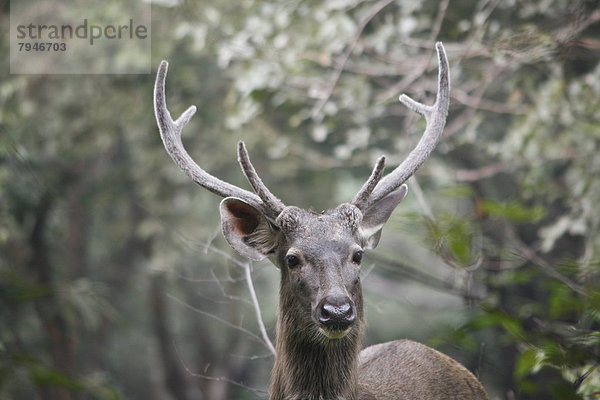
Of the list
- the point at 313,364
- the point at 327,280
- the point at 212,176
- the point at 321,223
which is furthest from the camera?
the point at 212,176

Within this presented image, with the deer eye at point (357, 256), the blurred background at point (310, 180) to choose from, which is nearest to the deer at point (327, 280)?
the deer eye at point (357, 256)

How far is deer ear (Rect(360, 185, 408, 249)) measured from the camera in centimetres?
441

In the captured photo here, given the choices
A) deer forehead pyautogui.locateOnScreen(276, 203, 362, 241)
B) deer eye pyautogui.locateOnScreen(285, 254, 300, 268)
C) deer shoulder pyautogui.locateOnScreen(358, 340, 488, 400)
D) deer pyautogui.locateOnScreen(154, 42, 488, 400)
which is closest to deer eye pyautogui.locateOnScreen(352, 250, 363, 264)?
deer pyautogui.locateOnScreen(154, 42, 488, 400)

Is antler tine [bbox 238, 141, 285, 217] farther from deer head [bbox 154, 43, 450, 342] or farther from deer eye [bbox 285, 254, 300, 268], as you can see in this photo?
deer eye [bbox 285, 254, 300, 268]

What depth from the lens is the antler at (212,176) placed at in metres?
4.09

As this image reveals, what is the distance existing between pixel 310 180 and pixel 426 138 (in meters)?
9.34

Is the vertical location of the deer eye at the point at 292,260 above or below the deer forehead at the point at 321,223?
below

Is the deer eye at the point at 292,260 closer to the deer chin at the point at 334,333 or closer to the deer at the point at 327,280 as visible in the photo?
the deer at the point at 327,280

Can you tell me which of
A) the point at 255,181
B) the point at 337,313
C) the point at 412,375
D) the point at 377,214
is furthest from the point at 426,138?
the point at 337,313

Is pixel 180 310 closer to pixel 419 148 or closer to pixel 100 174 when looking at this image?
pixel 100 174

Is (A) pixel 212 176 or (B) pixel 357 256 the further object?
(A) pixel 212 176

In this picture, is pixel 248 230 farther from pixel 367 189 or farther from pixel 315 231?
pixel 367 189

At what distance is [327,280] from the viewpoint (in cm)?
371

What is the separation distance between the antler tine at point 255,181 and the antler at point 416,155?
0.46 m
